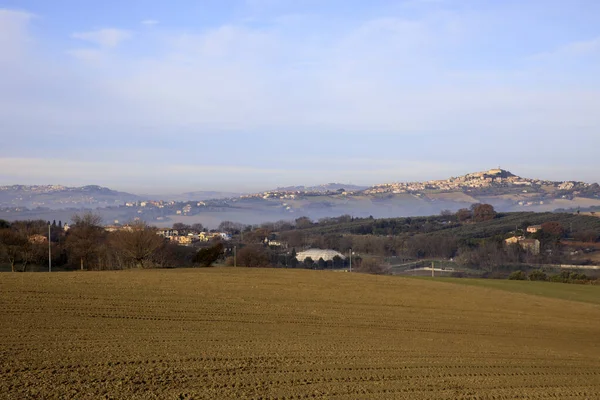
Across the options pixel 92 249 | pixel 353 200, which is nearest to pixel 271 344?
pixel 92 249

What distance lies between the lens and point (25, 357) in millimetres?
11633

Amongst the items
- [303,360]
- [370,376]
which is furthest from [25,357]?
[370,376]

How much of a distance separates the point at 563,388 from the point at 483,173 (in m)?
194

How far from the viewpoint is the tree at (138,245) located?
151ft

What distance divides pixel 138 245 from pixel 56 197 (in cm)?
14776

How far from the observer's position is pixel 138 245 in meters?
46.1

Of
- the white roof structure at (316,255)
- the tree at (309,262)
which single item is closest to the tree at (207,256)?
the tree at (309,262)

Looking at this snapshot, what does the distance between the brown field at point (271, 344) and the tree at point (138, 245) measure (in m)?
17.1

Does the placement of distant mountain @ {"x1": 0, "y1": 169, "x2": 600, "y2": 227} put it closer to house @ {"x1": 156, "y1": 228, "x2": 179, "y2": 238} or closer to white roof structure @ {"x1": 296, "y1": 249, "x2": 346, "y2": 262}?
house @ {"x1": 156, "y1": 228, "x2": 179, "y2": 238}

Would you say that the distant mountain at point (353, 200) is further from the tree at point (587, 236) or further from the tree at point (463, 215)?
the tree at point (587, 236)

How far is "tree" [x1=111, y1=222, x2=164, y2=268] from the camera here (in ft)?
151

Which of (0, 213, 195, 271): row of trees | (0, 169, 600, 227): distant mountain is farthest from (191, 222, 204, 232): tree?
(0, 213, 195, 271): row of trees

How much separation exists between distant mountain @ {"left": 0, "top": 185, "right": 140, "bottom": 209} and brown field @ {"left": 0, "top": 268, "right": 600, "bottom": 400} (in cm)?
15379

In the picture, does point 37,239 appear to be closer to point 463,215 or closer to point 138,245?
point 138,245
